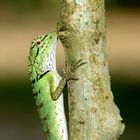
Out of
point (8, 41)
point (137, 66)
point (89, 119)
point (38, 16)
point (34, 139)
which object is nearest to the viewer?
point (89, 119)

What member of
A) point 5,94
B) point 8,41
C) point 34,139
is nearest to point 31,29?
point 8,41

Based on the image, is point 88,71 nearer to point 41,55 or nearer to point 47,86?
point 47,86

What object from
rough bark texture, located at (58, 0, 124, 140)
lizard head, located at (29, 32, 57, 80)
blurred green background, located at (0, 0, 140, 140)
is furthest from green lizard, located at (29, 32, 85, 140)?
blurred green background, located at (0, 0, 140, 140)

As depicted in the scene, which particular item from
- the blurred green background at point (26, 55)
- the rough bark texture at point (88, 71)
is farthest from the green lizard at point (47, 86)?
the blurred green background at point (26, 55)

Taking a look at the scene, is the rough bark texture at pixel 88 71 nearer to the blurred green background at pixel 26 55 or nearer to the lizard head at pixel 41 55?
the lizard head at pixel 41 55

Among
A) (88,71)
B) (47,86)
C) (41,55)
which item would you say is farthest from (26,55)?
(88,71)

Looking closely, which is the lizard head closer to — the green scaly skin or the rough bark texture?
the green scaly skin

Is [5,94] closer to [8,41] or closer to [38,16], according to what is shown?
[8,41]
